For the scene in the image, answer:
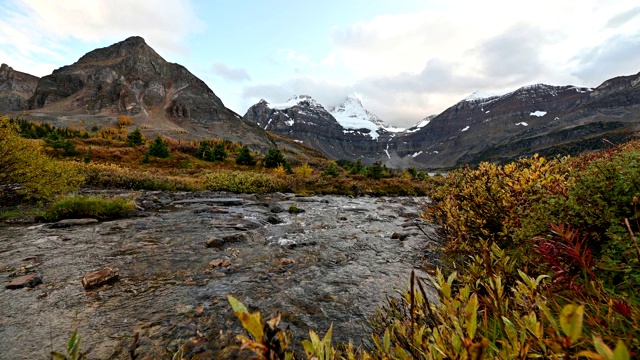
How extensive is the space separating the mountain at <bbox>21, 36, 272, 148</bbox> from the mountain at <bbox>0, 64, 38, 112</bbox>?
29.7 meters

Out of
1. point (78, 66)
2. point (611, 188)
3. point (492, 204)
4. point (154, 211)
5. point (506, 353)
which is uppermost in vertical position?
point (78, 66)

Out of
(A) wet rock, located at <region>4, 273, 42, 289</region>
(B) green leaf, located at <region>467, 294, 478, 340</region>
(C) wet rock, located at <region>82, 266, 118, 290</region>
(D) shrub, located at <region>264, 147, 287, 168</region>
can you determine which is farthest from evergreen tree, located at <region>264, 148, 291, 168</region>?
(B) green leaf, located at <region>467, 294, 478, 340</region>

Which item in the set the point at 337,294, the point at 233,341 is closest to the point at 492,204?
the point at 337,294

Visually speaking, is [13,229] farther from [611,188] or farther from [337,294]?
[611,188]

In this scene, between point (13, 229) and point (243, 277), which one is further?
point (13, 229)

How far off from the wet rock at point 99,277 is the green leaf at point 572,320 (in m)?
7.33

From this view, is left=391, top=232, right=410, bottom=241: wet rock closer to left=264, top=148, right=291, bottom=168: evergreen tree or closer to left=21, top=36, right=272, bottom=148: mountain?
left=264, top=148, right=291, bottom=168: evergreen tree

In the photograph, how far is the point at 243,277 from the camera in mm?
6602

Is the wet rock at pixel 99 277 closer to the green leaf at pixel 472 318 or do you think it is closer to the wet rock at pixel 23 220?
the green leaf at pixel 472 318

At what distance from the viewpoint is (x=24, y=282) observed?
5586 mm

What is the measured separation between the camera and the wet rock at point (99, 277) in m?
5.66

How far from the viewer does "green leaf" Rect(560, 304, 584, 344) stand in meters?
0.90

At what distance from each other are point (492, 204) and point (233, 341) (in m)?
5.40

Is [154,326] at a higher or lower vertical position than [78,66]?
lower
